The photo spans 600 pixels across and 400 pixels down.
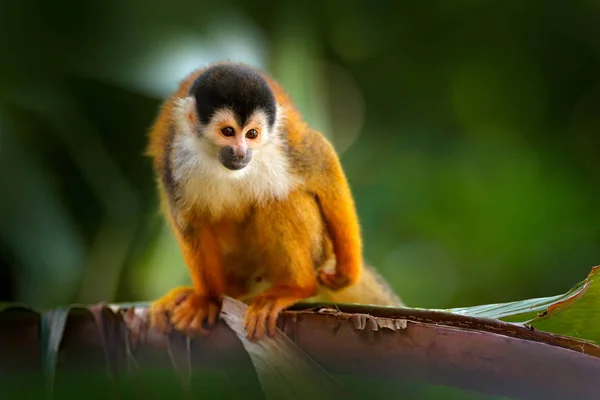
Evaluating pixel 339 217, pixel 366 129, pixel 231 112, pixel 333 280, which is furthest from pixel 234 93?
pixel 366 129

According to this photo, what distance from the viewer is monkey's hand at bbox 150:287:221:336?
130 cm

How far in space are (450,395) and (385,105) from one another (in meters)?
2.89

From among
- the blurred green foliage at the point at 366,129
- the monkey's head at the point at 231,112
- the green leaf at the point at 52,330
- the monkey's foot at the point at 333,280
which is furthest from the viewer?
the blurred green foliage at the point at 366,129

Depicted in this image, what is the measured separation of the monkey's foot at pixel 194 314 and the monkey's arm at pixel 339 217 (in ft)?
0.98

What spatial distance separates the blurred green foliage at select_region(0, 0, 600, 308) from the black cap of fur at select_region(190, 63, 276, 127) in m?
0.65

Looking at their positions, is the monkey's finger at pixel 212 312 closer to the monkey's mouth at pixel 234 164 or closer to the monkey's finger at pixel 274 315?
the monkey's finger at pixel 274 315

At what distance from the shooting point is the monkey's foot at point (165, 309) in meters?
1.32

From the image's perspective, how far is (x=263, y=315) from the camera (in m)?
1.32

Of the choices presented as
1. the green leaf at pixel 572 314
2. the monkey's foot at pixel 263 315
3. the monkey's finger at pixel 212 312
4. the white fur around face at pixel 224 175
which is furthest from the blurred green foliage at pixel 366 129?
the green leaf at pixel 572 314

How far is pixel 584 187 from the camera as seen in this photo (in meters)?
3.10

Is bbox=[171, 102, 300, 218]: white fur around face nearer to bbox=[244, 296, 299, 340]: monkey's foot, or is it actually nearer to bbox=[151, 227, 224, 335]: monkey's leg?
bbox=[151, 227, 224, 335]: monkey's leg

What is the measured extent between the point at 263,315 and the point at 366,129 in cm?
214

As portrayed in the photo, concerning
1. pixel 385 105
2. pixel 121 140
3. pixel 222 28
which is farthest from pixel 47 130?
pixel 385 105

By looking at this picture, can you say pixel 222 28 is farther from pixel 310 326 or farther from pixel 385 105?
pixel 310 326
